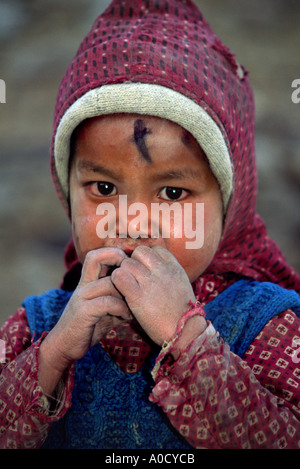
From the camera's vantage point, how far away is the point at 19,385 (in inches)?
52.4

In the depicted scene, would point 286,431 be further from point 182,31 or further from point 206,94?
point 182,31

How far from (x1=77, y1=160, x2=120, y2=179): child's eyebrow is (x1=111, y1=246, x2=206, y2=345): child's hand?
24 centimetres

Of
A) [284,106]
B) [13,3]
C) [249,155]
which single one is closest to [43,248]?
[13,3]

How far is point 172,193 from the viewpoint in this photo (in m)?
1.46

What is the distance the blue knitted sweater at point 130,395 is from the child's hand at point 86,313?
7.5 inches

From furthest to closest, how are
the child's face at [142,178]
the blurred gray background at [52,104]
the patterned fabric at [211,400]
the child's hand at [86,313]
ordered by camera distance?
the blurred gray background at [52,104] → the child's face at [142,178] → the child's hand at [86,313] → the patterned fabric at [211,400]

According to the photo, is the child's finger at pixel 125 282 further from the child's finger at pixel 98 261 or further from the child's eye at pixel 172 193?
the child's eye at pixel 172 193

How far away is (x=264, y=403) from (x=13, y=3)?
3.28 meters

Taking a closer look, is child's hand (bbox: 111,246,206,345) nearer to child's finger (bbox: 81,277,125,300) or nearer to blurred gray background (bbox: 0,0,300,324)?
child's finger (bbox: 81,277,125,300)

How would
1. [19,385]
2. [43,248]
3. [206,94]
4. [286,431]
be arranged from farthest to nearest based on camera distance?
[43,248] → [206,94] → [19,385] → [286,431]

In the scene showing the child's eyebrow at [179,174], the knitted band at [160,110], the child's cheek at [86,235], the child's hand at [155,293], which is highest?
the knitted band at [160,110]

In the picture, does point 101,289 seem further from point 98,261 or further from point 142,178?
point 142,178

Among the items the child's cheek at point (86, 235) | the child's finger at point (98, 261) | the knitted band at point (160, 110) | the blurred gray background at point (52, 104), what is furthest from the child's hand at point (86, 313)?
the blurred gray background at point (52, 104)

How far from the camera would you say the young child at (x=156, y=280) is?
1203 mm
